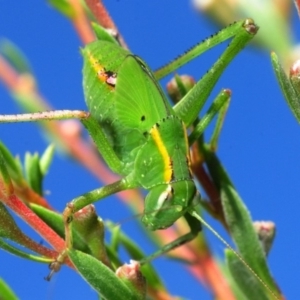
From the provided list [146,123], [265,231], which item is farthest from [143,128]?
[265,231]

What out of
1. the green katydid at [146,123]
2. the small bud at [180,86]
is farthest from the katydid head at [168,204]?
the small bud at [180,86]

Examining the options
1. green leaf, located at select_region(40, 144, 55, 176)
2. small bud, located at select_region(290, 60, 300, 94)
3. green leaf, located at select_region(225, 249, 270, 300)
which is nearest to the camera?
small bud, located at select_region(290, 60, 300, 94)

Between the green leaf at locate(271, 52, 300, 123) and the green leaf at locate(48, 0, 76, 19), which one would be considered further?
the green leaf at locate(48, 0, 76, 19)

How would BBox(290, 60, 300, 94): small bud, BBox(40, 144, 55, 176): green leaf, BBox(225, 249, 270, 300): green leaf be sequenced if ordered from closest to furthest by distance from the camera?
BBox(290, 60, 300, 94): small bud
BBox(225, 249, 270, 300): green leaf
BBox(40, 144, 55, 176): green leaf

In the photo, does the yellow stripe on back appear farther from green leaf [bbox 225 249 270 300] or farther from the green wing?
green leaf [bbox 225 249 270 300]

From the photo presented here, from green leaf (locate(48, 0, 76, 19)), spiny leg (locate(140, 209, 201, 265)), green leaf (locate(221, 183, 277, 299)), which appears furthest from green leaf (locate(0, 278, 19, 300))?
green leaf (locate(48, 0, 76, 19))

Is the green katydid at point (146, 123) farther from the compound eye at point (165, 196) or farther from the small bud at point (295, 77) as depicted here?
the small bud at point (295, 77)

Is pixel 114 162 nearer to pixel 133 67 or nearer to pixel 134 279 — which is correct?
pixel 133 67
